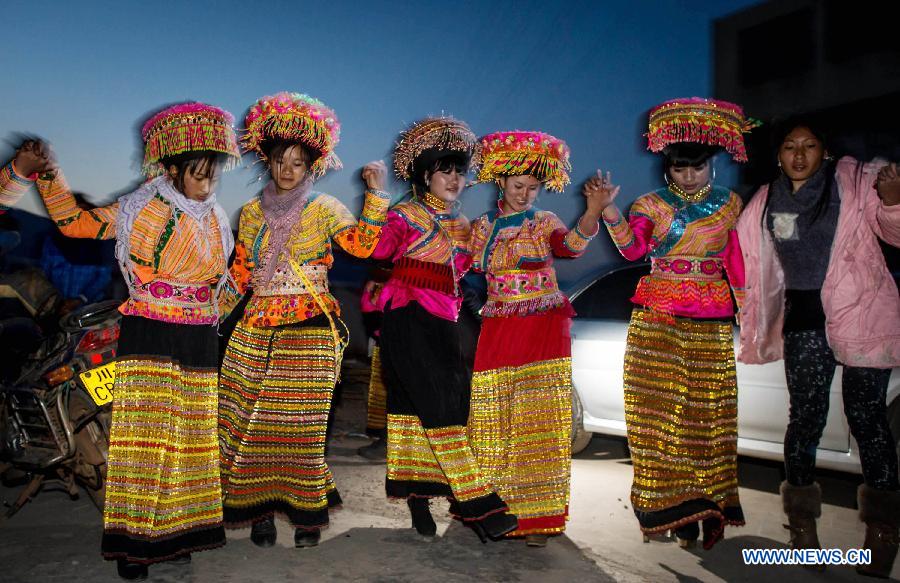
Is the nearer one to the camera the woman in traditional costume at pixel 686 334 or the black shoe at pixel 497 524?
the black shoe at pixel 497 524

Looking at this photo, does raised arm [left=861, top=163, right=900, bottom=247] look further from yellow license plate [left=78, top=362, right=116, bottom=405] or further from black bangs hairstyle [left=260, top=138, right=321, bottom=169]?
yellow license plate [left=78, top=362, right=116, bottom=405]

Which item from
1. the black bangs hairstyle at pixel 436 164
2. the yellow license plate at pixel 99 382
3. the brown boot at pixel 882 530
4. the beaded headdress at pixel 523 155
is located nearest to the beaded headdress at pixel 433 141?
the black bangs hairstyle at pixel 436 164

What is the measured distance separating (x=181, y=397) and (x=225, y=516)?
0.72 m

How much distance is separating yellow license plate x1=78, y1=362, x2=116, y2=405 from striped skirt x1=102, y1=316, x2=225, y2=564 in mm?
905

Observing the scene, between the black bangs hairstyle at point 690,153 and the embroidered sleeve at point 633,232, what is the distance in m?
0.31

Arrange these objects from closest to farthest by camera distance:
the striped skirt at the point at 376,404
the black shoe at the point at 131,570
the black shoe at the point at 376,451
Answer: the black shoe at the point at 131,570
the black shoe at the point at 376,451
the striped skirt at the point at 376,404

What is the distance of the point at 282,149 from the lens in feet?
13.2

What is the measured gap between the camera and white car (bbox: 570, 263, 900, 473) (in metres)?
5.34

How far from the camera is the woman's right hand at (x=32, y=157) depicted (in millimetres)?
3381

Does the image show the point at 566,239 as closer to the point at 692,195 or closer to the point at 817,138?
the point at 692,195

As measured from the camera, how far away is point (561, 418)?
167 inches

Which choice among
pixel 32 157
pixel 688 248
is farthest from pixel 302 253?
pixel 688 248

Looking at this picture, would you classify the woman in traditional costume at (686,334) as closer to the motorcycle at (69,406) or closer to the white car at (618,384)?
the white car at (618,384)

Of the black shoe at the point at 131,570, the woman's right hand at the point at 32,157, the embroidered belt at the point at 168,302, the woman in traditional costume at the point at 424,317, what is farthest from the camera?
the woman in traditional costume at the point at 424,317
